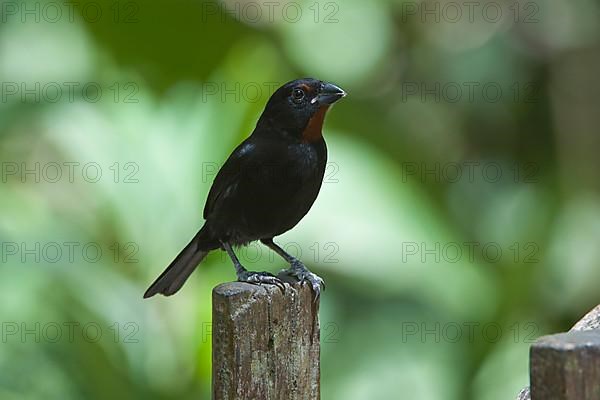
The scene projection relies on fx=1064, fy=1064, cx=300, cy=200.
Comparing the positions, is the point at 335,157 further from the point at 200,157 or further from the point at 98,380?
the point at 98,380

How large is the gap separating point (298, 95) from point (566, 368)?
69.0 inches

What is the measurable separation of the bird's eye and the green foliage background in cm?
61

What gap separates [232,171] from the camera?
9.93 feet

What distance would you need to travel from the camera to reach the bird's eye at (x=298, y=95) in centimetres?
304

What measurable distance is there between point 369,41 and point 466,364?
182cm

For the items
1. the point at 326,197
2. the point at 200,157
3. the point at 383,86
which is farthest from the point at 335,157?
the point at 383,86

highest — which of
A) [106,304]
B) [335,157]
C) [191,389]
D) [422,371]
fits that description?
[335,157]

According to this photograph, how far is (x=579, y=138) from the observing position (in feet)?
16.4

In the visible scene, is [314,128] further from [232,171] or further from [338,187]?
[338,187]

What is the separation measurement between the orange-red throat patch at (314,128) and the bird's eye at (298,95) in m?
0.06

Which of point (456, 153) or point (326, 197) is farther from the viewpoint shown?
point (456, 153)
